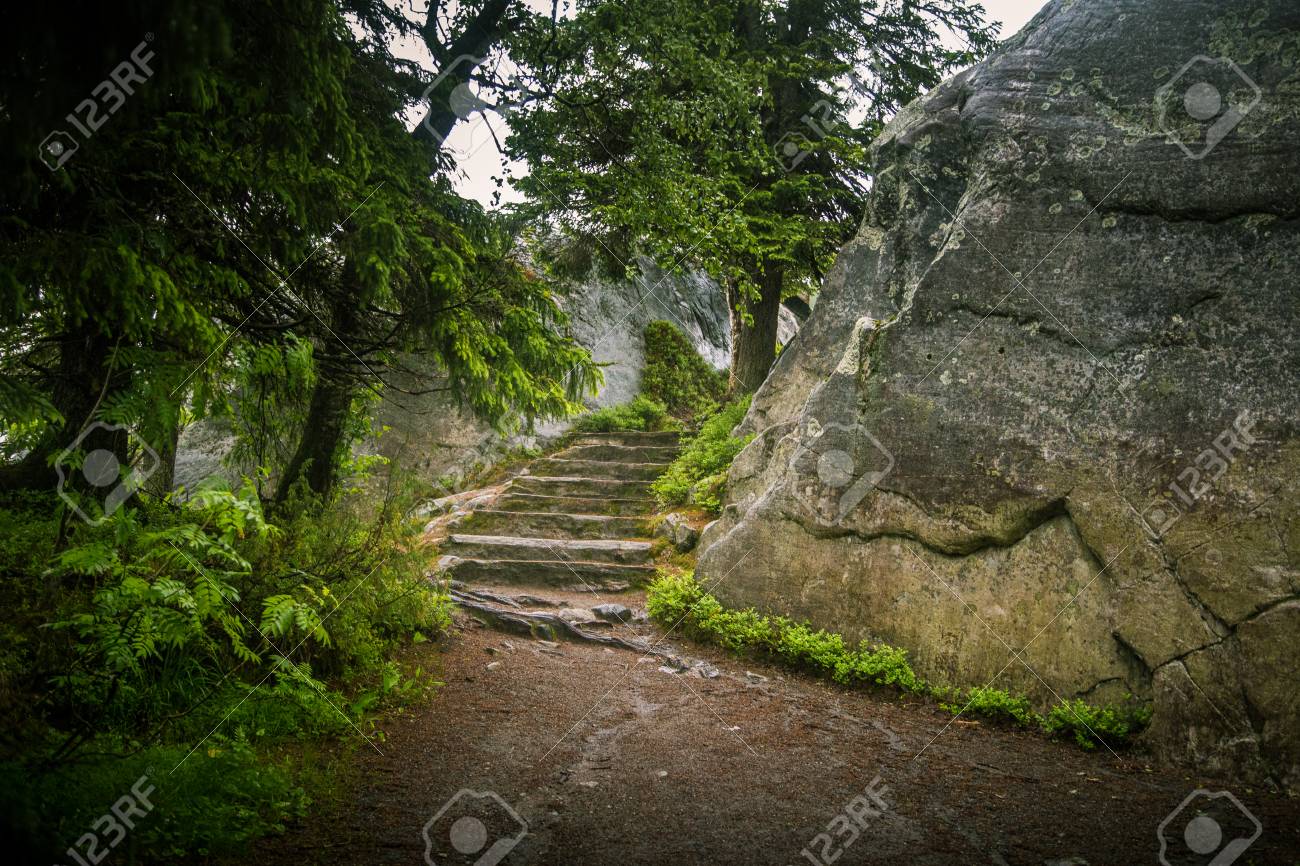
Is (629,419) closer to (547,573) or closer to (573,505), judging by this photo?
(573,505)

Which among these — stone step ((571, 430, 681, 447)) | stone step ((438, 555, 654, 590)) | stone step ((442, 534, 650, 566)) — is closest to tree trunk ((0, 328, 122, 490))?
stone step ((438, 555, 654, 590))

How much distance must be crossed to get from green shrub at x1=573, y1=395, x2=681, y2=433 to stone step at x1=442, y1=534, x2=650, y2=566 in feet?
18.0

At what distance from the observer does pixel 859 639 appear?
6.57 metres

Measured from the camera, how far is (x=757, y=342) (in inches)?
586

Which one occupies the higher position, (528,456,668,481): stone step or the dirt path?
(528,456,668,481): stone step

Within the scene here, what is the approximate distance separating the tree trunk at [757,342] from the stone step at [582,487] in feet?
11.9

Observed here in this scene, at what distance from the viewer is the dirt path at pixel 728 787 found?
11.8ft

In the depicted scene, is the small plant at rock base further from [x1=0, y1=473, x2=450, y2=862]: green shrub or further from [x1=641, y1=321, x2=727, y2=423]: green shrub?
[x1=641, y1=321, x2=727, y2=423]: green shrub

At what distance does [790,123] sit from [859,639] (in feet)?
32.4

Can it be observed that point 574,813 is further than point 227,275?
No

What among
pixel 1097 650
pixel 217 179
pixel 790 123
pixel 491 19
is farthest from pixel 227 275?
pixel 790 123

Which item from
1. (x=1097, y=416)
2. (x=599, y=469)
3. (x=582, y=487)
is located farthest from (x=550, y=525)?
(x=1097, y=416)

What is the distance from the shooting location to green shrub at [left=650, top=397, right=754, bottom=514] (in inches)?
431

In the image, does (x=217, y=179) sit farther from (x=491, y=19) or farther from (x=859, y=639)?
(x=859, y=639)
